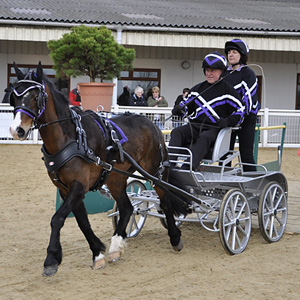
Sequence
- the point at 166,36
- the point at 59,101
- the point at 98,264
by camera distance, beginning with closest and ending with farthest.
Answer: the point at 59,101
the point at 98,264
the point at 166,36

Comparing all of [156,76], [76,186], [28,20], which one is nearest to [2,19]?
[28,20]

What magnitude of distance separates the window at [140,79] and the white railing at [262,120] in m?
4.40

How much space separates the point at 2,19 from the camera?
57.8 feet

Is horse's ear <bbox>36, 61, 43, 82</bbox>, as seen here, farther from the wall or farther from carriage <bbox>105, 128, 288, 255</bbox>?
the wall

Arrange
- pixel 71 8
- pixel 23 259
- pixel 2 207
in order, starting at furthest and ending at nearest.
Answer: pixel 71 8 < pixel 2 207 < pixel 23 259

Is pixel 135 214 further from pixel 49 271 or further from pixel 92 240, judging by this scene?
pixel 49 271

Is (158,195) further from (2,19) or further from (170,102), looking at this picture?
(170,102)

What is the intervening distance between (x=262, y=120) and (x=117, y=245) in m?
11.4

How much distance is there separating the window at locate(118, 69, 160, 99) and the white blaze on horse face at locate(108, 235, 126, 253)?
14204mm

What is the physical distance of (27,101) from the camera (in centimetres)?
511

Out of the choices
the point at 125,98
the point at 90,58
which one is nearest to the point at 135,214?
the point at 90,58

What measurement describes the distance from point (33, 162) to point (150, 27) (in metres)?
6.89

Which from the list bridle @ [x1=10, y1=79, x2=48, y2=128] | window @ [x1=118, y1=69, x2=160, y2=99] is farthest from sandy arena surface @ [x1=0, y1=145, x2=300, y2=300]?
window @ [x1=118, y1=69, x2=160, y2=99]

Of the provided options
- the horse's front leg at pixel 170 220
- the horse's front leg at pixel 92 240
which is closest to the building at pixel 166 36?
the horse's front leg at pixel 170 220
